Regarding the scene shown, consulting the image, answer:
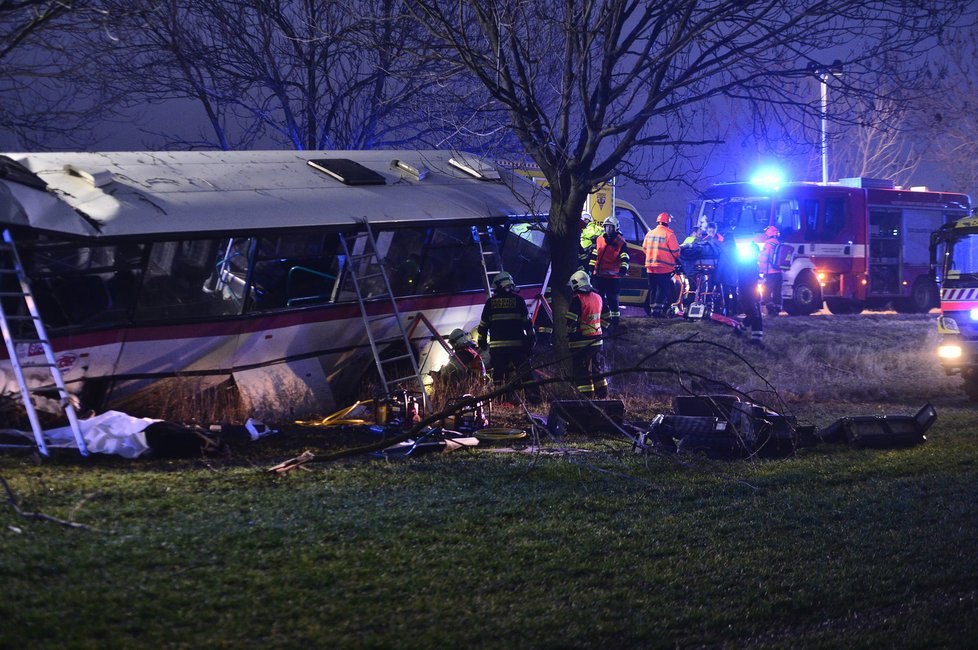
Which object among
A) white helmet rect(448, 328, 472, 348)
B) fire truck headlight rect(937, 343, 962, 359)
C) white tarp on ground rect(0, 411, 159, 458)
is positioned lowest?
white tarp on ground rect(0, 411, 159, 458)

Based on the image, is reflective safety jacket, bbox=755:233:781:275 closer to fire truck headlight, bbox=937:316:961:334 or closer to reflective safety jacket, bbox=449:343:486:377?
fire truck headlight, bbox=937:316:961:334

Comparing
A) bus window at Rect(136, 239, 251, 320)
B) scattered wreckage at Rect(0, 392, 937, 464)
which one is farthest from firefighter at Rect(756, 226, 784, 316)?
bus window at Rect(136, 239, 251, 320)

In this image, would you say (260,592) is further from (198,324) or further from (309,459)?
(198,324)

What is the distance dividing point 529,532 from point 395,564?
1217 mm

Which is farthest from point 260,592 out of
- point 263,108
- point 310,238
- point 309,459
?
point 263,108

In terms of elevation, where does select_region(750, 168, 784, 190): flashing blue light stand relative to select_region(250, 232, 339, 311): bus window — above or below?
above

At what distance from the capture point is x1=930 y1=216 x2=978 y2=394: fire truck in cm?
1522

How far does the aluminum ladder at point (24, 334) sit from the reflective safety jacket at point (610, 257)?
9.16m

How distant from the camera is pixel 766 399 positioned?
48.7 ft

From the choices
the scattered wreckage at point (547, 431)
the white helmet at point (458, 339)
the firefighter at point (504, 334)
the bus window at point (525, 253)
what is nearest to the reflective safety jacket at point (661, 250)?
the bus window at point (525, 253)

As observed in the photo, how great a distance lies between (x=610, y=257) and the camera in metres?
16.9

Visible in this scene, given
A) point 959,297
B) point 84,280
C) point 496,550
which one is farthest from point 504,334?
point 959,297

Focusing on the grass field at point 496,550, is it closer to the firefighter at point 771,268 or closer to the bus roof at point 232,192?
the bus roof at point 232,192

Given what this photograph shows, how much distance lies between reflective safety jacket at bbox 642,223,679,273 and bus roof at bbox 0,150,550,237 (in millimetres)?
4555
